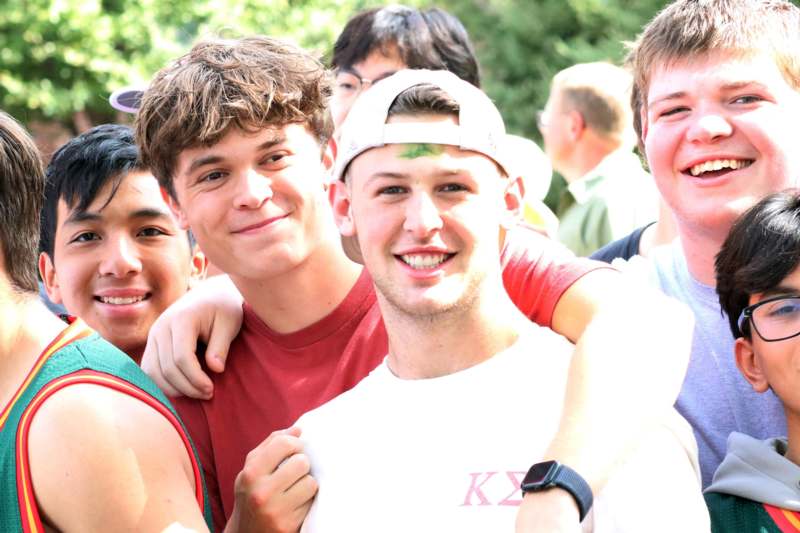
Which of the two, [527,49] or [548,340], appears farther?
[527,49]

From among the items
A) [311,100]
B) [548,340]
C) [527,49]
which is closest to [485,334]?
[548,340]

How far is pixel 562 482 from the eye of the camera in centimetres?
256

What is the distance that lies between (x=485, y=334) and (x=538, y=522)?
0.67 meters

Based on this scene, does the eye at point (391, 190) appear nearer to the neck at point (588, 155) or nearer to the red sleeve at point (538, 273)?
the red sleeve at point (538, 273)

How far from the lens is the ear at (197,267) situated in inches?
181

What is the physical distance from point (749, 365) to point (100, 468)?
174 centimetres

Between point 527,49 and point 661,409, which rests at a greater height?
point 527,49

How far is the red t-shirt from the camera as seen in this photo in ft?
11.6

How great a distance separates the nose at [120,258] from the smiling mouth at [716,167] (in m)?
1.96

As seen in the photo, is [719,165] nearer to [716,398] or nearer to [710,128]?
[710,128]

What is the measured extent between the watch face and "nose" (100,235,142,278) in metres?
2.07

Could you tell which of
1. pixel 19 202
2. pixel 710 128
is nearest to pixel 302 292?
pixel 19 202

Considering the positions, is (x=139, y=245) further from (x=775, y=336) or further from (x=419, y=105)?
(x=775, y=336)

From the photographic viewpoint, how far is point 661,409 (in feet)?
9.30
